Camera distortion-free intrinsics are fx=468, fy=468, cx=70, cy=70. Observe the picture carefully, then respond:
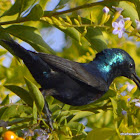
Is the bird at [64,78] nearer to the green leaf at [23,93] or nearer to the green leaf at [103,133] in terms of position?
the green leaf at [23,93]

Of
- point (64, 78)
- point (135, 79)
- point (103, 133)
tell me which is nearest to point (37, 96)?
point (103, 133)

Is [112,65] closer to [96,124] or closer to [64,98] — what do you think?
[64,98]

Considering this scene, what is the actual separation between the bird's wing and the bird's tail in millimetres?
63

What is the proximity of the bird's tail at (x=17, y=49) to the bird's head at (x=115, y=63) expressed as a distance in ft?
1.39

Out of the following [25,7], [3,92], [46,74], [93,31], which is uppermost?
[25,7]

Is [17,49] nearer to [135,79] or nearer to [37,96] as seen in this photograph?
[37,96]

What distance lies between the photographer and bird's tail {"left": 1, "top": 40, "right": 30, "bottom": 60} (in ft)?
7.01

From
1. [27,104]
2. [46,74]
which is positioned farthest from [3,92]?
[27,104]

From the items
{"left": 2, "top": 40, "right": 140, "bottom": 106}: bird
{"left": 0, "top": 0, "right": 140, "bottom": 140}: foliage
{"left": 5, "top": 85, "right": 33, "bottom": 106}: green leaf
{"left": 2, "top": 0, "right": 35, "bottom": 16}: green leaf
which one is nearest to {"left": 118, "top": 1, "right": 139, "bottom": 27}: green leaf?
{"left": 0, "top": 0, "right": 140, "bottom": 140}: foliage

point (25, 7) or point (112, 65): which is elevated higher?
point (25, 7)

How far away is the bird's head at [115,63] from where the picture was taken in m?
2.43

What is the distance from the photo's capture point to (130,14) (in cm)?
229

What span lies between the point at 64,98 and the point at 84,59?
33.9 inches

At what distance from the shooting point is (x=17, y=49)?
7.10ft
